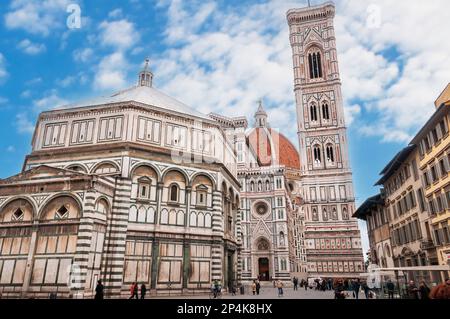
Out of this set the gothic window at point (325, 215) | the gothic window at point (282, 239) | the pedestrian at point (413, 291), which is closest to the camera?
the pedestrian at point (413, 291)

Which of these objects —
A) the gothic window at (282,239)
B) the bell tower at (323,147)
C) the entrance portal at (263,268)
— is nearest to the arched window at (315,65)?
the bell tower at (323,147)

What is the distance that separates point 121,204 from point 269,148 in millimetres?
59688

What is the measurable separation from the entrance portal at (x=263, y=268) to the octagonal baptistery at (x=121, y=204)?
68.8ft

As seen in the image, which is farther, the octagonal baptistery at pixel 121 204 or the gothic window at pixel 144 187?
the gothic window at pixel 144 187

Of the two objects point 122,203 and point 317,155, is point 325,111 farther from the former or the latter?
point 122,203

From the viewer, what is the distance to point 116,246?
2098cm

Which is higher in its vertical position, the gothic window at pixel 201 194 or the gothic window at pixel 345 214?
the gothic window at pixel 345 214

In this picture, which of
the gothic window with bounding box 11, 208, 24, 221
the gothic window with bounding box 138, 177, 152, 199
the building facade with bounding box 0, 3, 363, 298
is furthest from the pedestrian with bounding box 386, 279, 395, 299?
the gothic window with bounding box 11, 208, 24, 221

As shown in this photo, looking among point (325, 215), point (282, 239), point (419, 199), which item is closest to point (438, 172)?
point (419, 199)

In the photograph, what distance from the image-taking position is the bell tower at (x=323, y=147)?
51625 mm

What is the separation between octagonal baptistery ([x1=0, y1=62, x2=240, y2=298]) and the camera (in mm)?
19094

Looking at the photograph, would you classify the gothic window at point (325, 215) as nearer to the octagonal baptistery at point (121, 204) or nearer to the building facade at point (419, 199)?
the building facade at point (419, 199)
